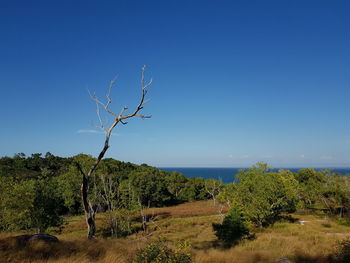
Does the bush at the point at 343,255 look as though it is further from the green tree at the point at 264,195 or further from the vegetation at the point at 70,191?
the green tree at the point at 264,195

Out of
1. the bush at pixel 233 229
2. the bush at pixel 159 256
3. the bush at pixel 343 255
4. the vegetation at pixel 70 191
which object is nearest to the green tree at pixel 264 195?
the bush at pixel 233 229

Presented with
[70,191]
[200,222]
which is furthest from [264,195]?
[70,191]

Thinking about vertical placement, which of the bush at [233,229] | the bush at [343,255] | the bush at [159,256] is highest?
the bush at [159,256]

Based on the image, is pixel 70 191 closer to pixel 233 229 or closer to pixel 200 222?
pixel 200 222

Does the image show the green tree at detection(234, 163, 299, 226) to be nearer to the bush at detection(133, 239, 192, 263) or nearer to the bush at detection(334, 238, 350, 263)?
the bush at detection(334, 238, 350, 263)

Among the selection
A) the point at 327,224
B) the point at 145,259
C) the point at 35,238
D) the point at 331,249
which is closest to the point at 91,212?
the point at 35,238

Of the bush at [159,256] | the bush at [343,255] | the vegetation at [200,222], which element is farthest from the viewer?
the bush at [343,255]

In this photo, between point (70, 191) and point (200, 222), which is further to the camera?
point (70, 191)

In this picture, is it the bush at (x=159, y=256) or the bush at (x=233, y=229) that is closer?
the bush at (x=159, y=256)

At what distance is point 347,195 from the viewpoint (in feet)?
121

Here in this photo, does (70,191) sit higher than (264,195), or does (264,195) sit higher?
(264,195)

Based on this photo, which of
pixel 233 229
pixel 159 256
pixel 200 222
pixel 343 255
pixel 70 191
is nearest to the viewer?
pixel 159 256

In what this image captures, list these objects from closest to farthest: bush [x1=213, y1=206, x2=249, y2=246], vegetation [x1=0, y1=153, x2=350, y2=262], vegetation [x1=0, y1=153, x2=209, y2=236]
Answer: vegetation [x1=0, y1=153, x2=350, y2=262], vegetation [x1=0, y1=153, x2=209, y2=236], bush [x1=213, y1=206, x2=249, y2=246]

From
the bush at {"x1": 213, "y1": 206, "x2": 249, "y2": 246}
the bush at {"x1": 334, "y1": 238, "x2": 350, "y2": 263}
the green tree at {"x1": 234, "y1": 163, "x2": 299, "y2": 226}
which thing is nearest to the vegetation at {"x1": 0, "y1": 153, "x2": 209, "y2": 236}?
the bush at {"x1": 213, "y1": 206, "x2": 249, "y2": 246}
